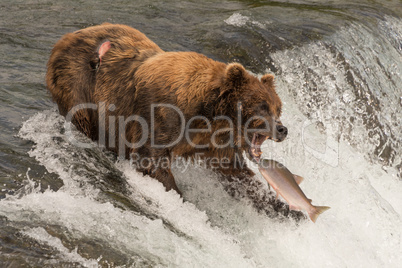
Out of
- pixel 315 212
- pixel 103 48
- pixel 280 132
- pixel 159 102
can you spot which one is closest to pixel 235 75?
pixel 280 132

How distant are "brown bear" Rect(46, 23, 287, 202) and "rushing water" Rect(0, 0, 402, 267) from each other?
0.24m

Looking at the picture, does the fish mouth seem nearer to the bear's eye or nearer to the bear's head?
the bear's head

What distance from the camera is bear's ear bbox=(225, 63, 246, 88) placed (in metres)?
3.90

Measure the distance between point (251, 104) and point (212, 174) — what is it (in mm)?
1018

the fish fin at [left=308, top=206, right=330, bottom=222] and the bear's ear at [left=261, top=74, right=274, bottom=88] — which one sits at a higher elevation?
the bear's ear at [left=261, top=74, right=274, bottom=88]

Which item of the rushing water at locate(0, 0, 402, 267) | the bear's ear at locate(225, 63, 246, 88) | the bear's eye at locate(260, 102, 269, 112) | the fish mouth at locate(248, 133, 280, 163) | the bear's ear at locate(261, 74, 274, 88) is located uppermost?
the bear's ear at locate(225, 63, 246, 88)

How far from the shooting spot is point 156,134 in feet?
13.7

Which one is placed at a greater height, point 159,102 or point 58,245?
point 159,102

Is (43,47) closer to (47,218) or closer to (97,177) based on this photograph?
(97,177)

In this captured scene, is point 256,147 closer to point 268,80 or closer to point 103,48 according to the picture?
point 268,80

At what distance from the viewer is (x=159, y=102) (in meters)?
4.16

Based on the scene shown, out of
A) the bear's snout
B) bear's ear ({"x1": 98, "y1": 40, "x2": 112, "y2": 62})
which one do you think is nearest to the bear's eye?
the bear's snout

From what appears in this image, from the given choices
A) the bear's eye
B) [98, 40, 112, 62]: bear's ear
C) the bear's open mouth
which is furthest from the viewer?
[98, 40, 112, 62]: bear's ear

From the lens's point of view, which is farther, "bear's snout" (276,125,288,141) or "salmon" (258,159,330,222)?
"salmon" (258,159,330,222)
